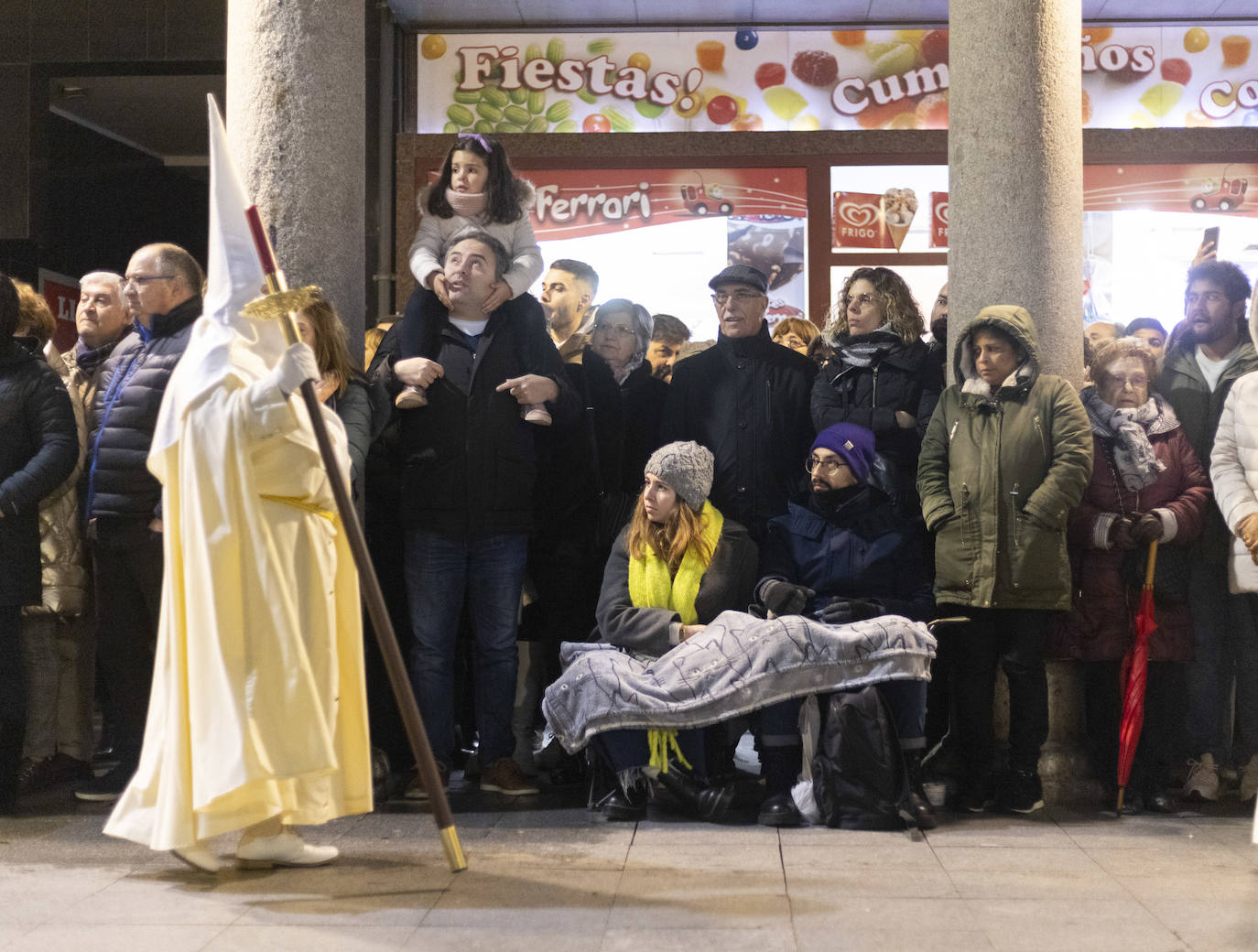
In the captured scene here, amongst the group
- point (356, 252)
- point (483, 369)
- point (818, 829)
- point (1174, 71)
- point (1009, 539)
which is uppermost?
point (1174, 71)

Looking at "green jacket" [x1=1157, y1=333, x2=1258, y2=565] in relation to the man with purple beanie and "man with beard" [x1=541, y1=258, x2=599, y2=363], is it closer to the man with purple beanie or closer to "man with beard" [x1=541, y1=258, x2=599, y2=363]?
the man with purple beanie

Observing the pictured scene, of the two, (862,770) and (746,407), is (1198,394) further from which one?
(862,770)

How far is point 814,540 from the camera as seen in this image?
19.1 feet

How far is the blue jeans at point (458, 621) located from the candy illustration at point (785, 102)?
5106 mm

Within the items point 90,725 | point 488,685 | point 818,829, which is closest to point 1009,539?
point 818,829

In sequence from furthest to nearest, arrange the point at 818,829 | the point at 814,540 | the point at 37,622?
the point at 37,622 < the point at 814,540 < the point at 818,829

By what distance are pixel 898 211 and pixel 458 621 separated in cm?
529

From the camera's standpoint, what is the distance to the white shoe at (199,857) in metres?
4.61

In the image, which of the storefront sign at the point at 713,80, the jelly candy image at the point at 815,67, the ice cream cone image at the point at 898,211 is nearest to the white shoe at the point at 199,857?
the storefront sign at the point at 713,80

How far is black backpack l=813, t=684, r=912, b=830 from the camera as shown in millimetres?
5410

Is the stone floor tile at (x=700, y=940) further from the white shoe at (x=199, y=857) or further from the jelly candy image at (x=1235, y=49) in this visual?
the jelly candy image at (x=1235, y=49)

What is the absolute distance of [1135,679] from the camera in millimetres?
5789

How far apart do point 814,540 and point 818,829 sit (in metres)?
1.15

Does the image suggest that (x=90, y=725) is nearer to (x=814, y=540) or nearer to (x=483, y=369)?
(x=483, y=369)
